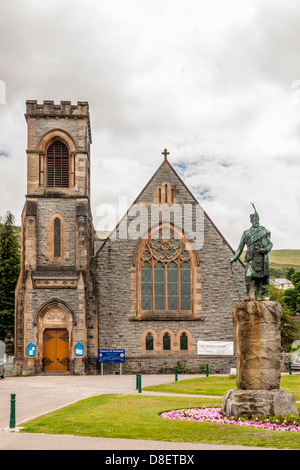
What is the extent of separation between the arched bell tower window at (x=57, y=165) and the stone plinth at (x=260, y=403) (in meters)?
25.8

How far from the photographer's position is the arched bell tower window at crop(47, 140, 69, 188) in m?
37.8

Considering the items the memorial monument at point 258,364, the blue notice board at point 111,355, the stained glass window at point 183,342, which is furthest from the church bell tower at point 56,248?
the memorial monument at point 258,364

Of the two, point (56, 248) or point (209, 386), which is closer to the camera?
point (209, 386)

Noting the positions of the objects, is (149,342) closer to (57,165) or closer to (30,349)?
(30,349)

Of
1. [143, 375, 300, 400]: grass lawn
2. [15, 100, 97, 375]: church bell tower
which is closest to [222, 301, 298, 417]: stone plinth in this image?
[143, 375, 300, 400]: grass lawn

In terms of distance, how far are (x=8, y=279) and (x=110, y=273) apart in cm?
1476

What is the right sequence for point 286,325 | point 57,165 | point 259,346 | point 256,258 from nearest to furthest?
point 259,346, point 256,258, point 57,165, point 286,325

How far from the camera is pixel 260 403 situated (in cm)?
1423

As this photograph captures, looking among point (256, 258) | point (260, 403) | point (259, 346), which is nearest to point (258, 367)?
point (259, 346)

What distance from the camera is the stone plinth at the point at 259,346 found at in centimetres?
1455

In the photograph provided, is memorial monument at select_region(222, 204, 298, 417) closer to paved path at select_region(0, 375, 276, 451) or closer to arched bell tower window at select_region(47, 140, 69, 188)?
paved path at select_region(0, 375, 276, 451)

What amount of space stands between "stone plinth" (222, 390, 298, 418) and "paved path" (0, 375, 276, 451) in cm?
361

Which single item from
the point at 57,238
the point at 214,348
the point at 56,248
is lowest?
the point at 214,348
